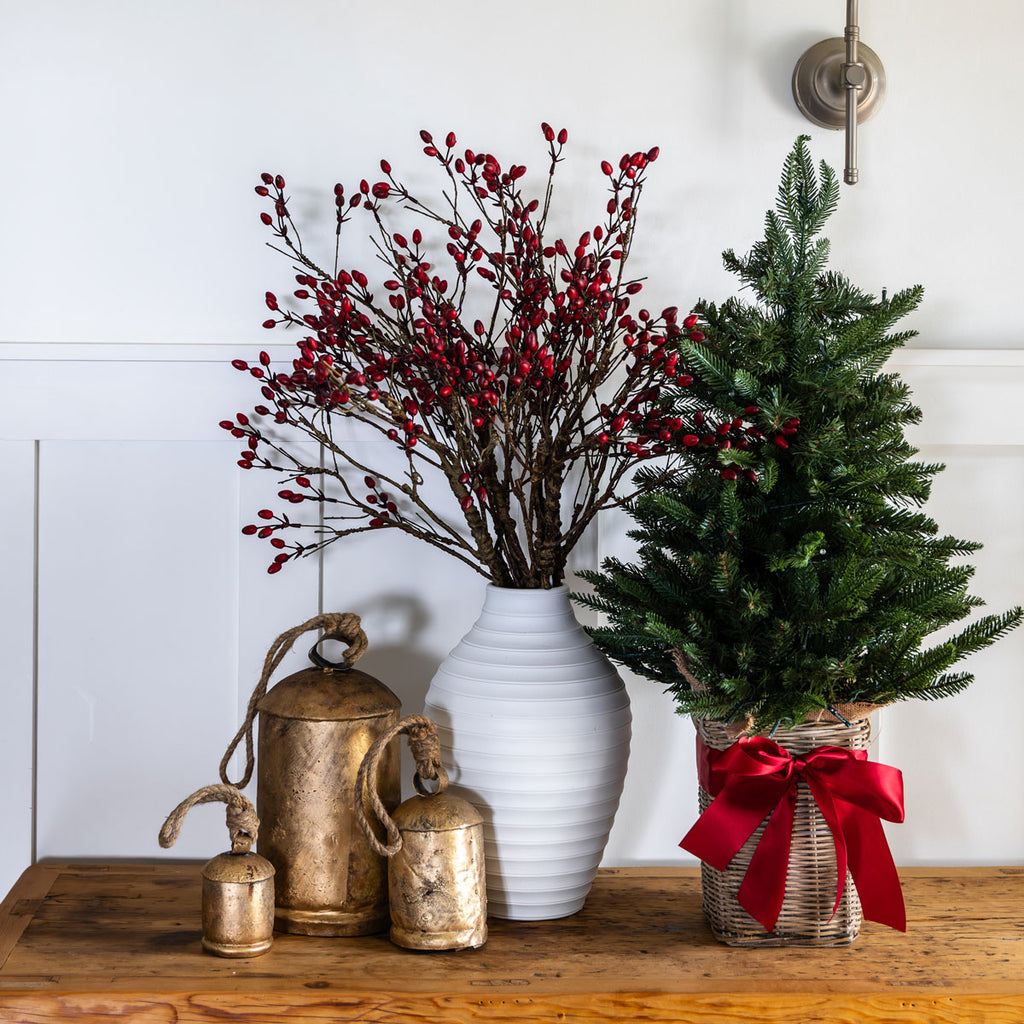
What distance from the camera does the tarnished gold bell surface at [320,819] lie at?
3.22 feet

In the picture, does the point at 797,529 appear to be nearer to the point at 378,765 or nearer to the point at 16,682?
the point at 378,765

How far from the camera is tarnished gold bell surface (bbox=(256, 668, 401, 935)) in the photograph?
983mm

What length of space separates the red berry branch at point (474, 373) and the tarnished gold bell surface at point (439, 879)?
0.25 metres

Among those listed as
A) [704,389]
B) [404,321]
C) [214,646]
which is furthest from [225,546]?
[704,389]

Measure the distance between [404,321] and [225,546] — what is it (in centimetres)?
37

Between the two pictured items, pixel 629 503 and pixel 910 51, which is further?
pixel 910 51

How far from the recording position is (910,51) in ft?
3.94

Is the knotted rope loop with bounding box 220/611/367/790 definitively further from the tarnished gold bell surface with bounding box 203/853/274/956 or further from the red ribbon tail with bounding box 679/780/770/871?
the red ribbon tail with bounding box 679/780/770/871

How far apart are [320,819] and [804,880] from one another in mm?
463

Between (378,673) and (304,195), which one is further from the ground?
(304,195)

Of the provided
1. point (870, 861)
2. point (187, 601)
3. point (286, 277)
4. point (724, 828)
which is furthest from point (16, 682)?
point (870, 861)

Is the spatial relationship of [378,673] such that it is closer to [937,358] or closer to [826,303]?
[826,303]

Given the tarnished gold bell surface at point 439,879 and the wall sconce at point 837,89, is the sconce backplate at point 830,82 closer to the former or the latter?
the wall sconce at point 837,89

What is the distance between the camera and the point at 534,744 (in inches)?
38.2
